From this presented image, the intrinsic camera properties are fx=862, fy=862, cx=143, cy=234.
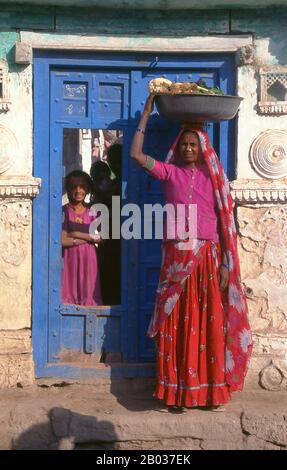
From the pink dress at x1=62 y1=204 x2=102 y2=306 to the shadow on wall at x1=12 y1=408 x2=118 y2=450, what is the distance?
0.91 metres

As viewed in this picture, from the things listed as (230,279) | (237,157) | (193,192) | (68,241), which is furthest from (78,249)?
(237,157)

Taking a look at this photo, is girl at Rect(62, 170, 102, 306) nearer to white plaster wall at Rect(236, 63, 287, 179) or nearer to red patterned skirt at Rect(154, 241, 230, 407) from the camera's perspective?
red patterned skirt at Rect(154, 241, 230, 407)

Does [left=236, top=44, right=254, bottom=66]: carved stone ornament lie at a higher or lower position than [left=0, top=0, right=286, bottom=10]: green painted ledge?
lower

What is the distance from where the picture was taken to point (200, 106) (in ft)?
17.2

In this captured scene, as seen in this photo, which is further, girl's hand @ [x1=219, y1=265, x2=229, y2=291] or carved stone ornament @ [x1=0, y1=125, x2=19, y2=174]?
carved stone ornament @ [x1=0, y1=125, x2=19, y2=174]

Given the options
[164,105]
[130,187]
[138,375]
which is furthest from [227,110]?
[138,375]

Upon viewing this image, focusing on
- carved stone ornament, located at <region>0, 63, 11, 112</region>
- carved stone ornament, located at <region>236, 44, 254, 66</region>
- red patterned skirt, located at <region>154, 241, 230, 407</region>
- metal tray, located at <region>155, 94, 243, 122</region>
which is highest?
carved stone ornament, located at <region>236, 44, 254, 66</region>

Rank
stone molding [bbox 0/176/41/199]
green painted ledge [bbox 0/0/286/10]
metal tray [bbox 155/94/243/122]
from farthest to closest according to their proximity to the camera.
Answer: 1. stone molding [bbox 0/176/41/199]
2. green painted ledge [bbox 0/0/286/10]
3. metal tray [bbox 155/94/243/122]

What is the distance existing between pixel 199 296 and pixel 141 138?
105 cm

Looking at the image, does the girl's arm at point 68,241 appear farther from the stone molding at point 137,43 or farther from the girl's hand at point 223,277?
the stone molding at point 137,43

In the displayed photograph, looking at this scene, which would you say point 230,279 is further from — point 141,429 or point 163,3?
point 163,3

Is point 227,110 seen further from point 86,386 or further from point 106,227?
point 86,386

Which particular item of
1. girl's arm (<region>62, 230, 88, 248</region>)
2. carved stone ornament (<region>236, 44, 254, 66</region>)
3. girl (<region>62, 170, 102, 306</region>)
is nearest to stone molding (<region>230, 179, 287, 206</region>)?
carved stone ornament (<region>236, 44, 254, 66</region>)

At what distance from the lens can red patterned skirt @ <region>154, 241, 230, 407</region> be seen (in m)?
5.33
